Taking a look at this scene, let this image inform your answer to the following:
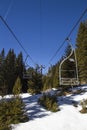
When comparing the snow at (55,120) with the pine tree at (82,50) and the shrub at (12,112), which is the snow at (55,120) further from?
the pine tree at (82,50)

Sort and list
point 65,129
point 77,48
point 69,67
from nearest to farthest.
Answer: point 65,129, point 69,67, point 77,48

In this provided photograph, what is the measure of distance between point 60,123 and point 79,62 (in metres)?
22.5

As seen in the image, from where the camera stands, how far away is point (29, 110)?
1811 centimetres

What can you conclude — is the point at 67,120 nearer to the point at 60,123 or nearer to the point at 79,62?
the point at 60,123

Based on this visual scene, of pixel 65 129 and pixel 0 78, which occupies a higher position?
pixel 0 78

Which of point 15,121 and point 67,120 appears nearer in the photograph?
point 15,121

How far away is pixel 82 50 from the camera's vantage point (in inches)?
1409

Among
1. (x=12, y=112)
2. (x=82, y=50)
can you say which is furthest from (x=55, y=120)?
(x=82, y=50)

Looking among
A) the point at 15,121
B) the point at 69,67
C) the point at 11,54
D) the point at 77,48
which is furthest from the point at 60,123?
the point at 11,54

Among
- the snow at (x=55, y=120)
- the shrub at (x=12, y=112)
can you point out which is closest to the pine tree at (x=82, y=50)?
the snow at (x=55, y=120)

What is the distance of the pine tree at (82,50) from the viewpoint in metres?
34.7

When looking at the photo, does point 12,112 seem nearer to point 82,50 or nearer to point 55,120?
point 55,120

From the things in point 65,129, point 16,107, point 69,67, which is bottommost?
point 65,129

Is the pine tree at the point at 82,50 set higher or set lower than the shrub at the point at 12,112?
higher
